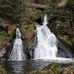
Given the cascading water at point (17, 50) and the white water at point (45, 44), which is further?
the white water at point (45, 44)

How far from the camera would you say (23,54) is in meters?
46.2

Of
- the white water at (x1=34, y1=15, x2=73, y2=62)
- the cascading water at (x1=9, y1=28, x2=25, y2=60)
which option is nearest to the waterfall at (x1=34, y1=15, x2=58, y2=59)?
the white water at (x1=34, y1=15, x2=73, y2=62)

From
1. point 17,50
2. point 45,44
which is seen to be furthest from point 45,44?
point 17,50

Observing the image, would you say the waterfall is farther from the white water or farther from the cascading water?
the cascading water

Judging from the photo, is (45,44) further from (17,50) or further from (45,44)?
(17,50)

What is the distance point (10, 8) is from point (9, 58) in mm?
12733

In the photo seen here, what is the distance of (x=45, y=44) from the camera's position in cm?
4959

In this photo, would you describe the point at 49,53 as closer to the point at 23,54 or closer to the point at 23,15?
the point at 23,54

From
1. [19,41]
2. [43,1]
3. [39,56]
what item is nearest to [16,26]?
[19,41]

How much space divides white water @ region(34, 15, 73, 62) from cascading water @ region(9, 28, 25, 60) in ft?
6.96

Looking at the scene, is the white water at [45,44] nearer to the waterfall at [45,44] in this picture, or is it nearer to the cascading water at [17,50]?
the waterfall at [45,44]

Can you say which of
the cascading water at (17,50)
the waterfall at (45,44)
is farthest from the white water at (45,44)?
the cascading water at (17,50)

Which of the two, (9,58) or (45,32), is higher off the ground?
(45,32)

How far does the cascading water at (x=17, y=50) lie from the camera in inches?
1807
